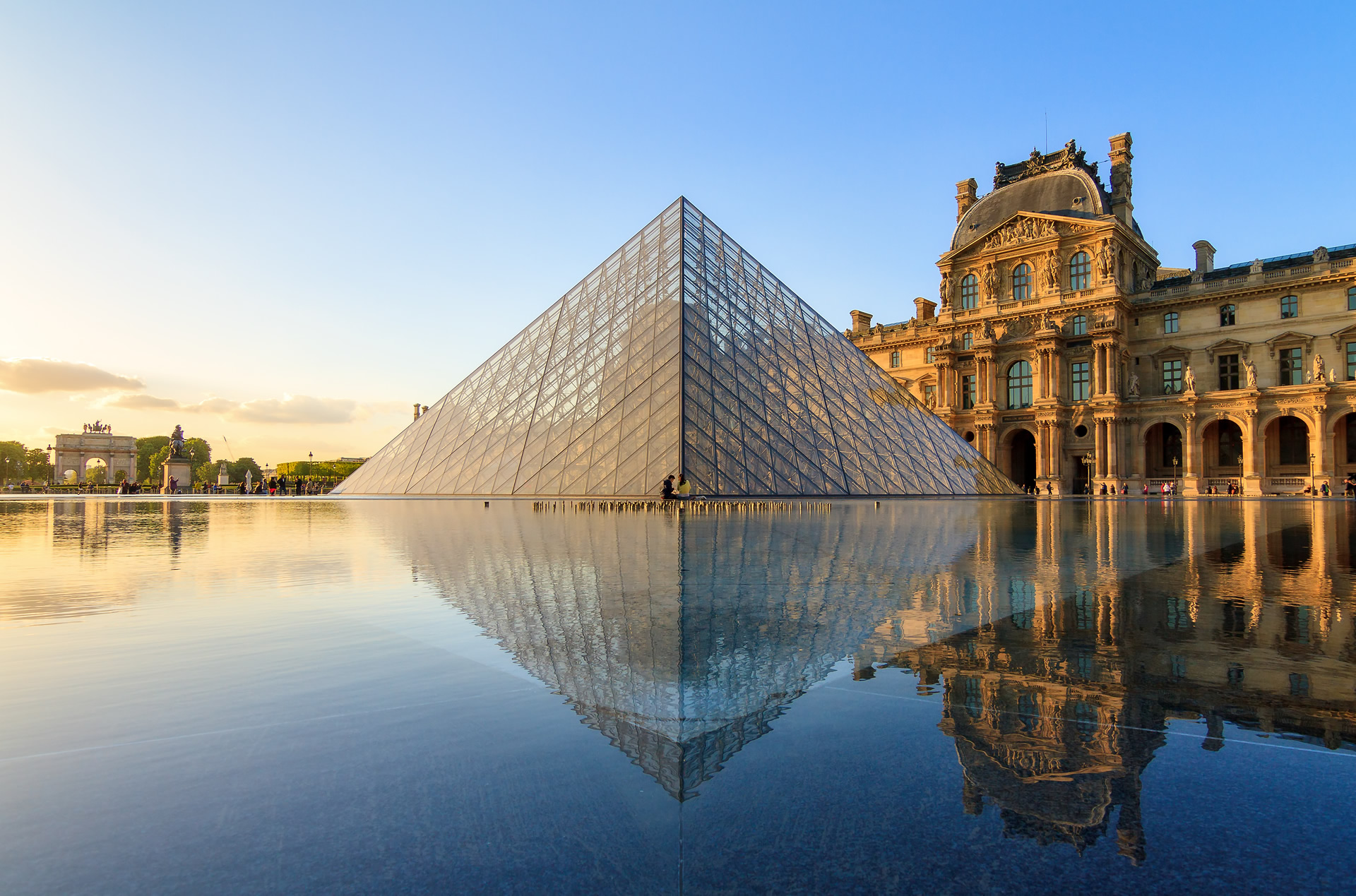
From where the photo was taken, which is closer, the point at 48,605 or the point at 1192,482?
the point at 48,605

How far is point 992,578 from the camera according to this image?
5617mm

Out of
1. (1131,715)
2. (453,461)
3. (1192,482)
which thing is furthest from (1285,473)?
(1131,715)

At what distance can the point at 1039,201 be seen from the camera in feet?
159

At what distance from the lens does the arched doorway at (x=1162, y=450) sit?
4567 cm

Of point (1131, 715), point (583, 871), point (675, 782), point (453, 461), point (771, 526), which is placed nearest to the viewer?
point (583, 871)

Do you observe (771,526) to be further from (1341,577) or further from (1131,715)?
(1131,715)

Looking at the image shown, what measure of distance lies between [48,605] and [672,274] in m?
22.1

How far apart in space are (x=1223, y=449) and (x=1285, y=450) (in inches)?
115

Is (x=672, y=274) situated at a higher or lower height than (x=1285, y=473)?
higher

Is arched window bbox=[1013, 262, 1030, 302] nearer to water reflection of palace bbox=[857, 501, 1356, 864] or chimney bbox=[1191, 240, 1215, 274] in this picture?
chimney bbox=[1191, 240, 1215, 274]

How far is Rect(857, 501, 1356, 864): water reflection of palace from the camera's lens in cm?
182

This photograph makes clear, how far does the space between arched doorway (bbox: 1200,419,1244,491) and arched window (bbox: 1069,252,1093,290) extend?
34.7ft

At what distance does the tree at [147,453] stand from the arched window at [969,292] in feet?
313

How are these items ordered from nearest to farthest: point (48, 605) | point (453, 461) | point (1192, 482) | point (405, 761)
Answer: point (405, 761) → point (48, 605) → point (453, 461) → point (1192, 482)
